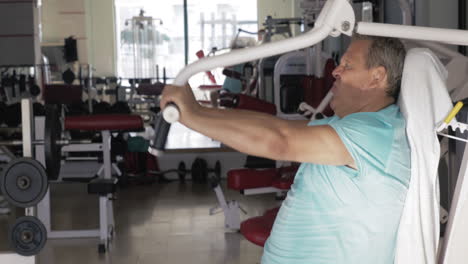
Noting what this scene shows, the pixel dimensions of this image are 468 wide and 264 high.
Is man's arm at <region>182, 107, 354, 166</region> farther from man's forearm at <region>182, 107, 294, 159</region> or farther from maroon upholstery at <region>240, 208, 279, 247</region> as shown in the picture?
maroon upholstery at <region>240, 208, 279, 247</region>

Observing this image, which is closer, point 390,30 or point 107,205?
point 390,30

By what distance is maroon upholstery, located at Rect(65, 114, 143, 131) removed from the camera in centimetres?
416

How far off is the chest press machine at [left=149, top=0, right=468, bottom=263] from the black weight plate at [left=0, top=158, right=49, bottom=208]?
5.98 ft

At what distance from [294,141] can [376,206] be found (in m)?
0.28

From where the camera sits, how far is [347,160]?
1378mm

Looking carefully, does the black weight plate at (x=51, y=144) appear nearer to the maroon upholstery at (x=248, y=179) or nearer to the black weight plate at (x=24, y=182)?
the black weight plate at (x=24, y=182)

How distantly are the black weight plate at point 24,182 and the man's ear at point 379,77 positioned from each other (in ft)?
6.26

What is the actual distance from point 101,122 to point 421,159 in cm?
303

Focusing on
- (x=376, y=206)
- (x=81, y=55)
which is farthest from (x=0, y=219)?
(x=376, y=206)

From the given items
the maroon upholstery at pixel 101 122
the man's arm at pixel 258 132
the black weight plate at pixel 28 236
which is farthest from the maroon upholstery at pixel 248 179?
the man's arm at pixel 258 132

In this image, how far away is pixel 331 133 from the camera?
135cm

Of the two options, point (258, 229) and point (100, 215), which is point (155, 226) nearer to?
point (100, 215)

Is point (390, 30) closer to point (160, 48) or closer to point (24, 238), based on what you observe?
point (24, 238)

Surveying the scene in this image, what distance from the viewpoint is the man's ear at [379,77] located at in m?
1.48
